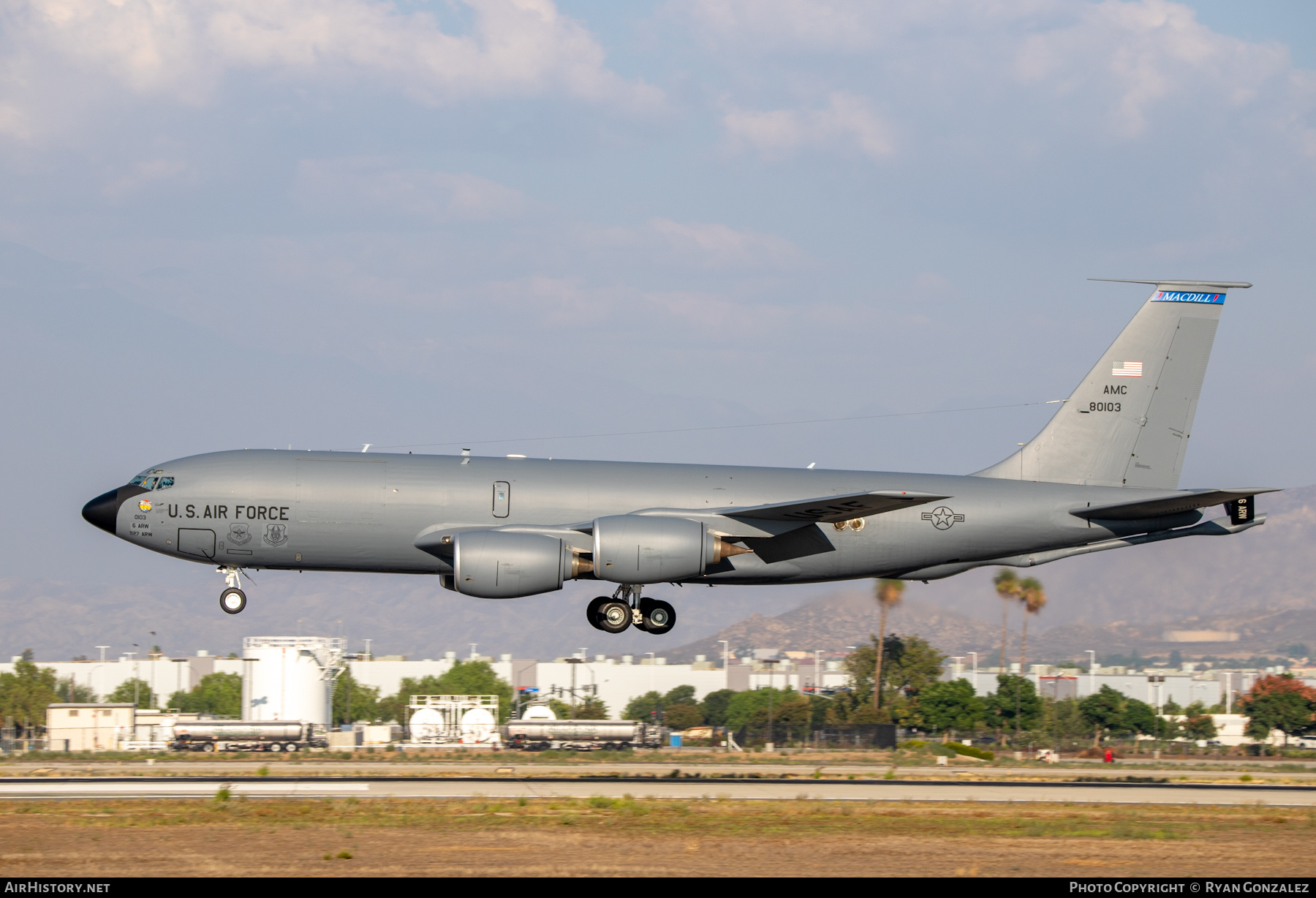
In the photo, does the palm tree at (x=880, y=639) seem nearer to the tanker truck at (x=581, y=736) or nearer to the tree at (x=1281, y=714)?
the tanker truck at (x=581, y=736)

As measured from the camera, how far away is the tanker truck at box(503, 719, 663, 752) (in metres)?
70.4

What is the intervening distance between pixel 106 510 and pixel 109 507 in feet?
0.35

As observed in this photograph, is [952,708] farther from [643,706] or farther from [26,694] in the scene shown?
[26,694]

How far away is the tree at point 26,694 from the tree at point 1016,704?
85356 millimetres

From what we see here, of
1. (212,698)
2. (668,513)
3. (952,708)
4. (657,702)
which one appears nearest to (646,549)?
(668,513)

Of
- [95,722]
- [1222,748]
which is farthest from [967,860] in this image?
[1222,748]

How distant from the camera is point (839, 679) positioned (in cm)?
17250

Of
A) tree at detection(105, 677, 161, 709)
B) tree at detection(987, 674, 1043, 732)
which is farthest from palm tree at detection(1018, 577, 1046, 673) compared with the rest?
tree at detection(105, 677, 161, 709)

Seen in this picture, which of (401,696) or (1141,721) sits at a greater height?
(1141,721)

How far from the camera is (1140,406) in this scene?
39000 millimetres

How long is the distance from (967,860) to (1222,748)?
64113mm

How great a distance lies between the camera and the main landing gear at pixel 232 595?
34.9 metres

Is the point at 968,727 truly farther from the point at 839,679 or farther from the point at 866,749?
the point at 839,679
